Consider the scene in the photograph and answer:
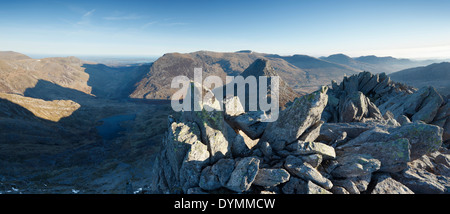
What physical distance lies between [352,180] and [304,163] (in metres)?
4.13

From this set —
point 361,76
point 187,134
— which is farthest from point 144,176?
point 361,76

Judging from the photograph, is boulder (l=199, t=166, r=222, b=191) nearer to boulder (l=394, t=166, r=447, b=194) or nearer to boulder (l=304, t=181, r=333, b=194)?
boulder (l=304, t=181, r=333, b=194)

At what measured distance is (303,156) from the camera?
1532 centimetres

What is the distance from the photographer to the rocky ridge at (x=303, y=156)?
14219mm

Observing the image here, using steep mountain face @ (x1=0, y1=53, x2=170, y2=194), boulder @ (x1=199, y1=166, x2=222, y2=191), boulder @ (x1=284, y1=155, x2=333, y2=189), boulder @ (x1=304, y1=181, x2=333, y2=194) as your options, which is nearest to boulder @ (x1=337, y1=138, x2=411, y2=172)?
boulder @ (x1=284, y1=155, x2=333, y2=189)

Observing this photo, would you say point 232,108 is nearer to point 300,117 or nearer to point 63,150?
point 300,117

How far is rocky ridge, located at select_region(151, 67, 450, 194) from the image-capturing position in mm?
14219

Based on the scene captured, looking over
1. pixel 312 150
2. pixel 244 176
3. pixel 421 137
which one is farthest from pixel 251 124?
pixel 421 137

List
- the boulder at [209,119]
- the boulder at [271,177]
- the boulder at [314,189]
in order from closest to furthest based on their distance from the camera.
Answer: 1. the boulder at [314,189]
2. the boulder at [271,177]
3. the boulder at [209,119]

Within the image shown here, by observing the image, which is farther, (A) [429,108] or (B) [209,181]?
(A) [429,108]

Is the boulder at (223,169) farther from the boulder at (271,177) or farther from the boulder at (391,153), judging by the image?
the boulder at (391,153)

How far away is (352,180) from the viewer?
14539mm

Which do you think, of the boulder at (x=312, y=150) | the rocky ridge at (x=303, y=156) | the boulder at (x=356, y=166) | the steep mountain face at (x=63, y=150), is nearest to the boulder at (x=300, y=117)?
the rocky ridge at (x=303, y=156)
